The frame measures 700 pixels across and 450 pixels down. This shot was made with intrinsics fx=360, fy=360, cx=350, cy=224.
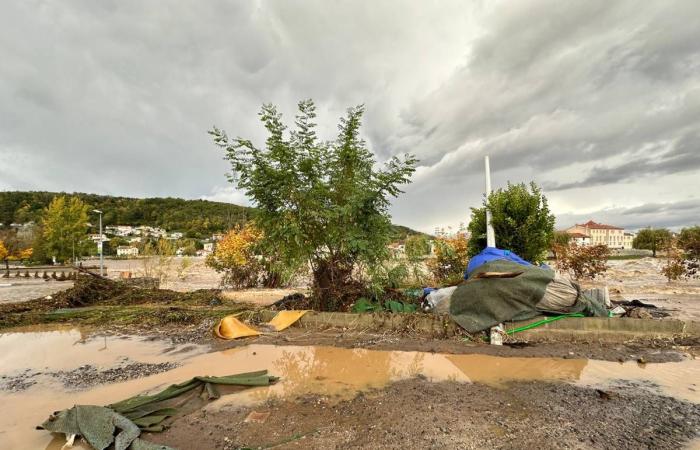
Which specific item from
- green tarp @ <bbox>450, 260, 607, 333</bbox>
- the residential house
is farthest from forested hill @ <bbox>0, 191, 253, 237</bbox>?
the residential house

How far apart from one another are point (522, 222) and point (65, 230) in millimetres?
39112

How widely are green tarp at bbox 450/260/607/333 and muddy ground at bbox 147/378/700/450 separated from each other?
1970mm

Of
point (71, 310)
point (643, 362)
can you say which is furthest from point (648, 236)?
point (71, 310)

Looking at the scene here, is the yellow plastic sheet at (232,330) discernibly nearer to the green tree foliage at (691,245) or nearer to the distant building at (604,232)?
Answer: the green tree foliage at (691,245)

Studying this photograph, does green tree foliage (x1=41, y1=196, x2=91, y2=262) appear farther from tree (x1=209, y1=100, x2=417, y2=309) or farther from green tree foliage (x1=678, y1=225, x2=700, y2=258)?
green tree foliage (x1=678, y1=225, x2=700, y2=258)

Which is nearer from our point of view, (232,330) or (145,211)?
(232,330)

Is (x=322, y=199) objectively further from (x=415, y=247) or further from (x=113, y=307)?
(x=113, y=307)

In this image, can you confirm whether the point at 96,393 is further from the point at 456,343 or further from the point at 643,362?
the point at 643,362

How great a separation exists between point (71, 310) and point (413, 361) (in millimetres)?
9924

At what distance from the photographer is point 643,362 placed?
191 inches

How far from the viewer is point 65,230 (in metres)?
33.4

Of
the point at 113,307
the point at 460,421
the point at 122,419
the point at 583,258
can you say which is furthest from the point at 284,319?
the point at 583,258

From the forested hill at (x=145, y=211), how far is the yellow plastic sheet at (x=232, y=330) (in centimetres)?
6404

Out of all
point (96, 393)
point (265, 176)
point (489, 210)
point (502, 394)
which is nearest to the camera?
point (502, 394)
